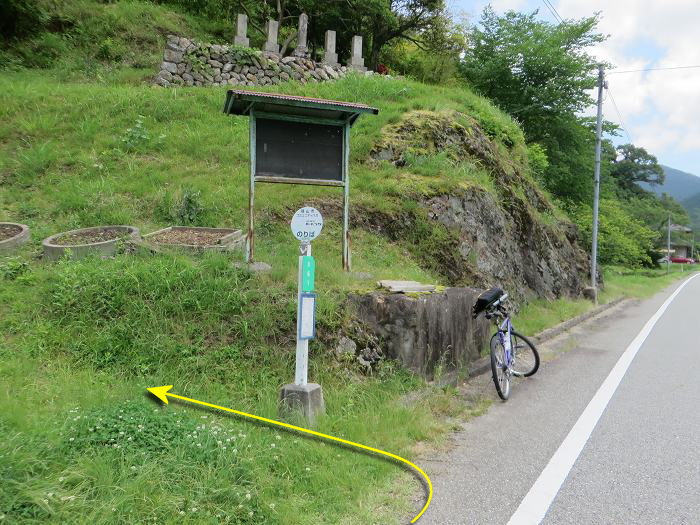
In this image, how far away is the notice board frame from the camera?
19.2ft

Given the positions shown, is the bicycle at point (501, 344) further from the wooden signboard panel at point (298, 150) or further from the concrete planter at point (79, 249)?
the concrete planter at point (79, 249)

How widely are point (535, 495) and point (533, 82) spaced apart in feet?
68.8

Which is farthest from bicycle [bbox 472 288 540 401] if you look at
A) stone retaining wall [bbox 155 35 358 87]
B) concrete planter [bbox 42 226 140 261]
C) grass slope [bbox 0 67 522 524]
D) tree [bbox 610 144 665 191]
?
tree [bbox 610 144 665 191]

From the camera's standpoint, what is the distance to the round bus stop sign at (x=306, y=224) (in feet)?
14.3

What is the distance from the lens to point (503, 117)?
50.9 feet

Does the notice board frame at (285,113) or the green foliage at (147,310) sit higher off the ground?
the notice board frame at (285,113)

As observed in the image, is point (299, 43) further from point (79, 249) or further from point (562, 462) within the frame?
point (562, 462)

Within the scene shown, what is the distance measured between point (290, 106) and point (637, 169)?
79.2m

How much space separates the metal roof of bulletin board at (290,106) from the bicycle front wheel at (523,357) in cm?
372

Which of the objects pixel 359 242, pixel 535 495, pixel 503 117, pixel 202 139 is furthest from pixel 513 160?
pixel 535 495

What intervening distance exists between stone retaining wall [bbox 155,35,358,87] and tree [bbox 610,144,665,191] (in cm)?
6612

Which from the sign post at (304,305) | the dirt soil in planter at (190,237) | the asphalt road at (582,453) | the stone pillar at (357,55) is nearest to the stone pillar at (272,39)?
the stone pillar at (357,55)

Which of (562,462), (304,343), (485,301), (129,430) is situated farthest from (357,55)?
(129,430)

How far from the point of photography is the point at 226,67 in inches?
635
